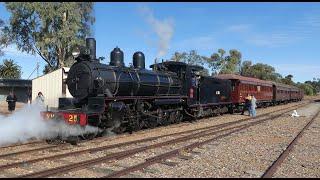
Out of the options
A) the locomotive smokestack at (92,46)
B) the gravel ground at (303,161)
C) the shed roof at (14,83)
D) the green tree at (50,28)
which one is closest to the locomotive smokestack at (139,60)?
the locomotive smokestack at (92,46)

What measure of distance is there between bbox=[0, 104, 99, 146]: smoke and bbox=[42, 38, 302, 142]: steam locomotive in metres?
0.26

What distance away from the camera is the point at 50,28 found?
40.8 meters

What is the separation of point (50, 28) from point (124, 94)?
26.9 metres

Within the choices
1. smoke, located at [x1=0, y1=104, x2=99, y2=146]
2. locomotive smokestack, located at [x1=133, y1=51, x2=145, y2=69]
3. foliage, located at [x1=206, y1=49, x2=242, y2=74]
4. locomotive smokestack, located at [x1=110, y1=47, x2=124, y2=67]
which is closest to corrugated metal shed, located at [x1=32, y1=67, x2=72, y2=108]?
locomotive smokestack, located at [x1=133, y1=51, x2=145, y2=69]

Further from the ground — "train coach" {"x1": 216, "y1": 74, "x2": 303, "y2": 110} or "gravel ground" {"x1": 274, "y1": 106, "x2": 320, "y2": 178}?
"train coach" {"x1": 216, "y1": 74, "x2": 303, "y2": 110}

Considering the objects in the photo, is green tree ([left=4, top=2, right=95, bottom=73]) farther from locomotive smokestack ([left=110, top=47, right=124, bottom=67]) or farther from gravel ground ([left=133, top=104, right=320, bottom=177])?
gravel ground ([left=133, top=104, right=320, bottom=177])

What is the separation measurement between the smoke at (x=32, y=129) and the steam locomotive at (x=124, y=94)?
0.87 ft

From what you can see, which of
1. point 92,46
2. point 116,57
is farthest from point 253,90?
point 92,46

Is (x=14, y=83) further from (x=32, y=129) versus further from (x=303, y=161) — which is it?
(x=303, y=161)

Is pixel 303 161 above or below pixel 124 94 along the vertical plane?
below

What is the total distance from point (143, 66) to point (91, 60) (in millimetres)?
3688

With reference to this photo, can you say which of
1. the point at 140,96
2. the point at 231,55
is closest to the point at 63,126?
the point at 140,96

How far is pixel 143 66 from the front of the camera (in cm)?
1847

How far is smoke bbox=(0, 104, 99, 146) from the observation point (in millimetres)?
13695
